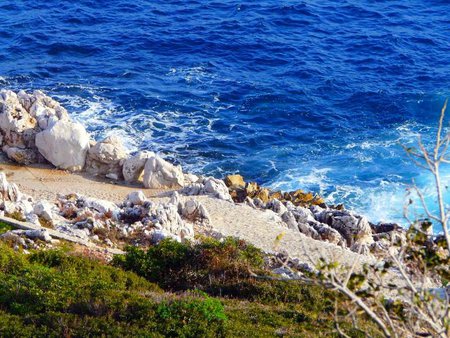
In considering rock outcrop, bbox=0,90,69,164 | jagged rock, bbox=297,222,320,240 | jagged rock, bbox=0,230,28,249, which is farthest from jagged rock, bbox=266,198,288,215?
jagged rock, bbox=0,230,28,249

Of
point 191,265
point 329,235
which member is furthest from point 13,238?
point 329,235

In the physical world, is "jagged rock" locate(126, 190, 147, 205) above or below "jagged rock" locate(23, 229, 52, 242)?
below

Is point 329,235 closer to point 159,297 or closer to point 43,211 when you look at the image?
point 43,211

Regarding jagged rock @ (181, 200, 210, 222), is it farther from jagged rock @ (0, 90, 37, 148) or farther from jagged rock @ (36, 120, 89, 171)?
jagged rock @ (0, 90, 37, 148)

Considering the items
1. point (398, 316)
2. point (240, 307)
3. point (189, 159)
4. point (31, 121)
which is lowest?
point (189, 159)

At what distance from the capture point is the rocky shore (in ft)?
84.1

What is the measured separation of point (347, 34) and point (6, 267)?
142 feet

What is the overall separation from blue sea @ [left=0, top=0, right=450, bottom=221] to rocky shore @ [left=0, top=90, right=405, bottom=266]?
4.06m

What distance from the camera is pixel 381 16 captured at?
199 ft

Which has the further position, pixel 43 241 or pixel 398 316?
pixel 43 241

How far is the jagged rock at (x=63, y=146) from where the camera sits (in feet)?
115

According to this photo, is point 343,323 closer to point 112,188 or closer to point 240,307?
point 240,307

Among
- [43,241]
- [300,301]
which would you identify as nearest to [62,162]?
[43,241]

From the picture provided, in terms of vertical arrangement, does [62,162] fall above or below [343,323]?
below
